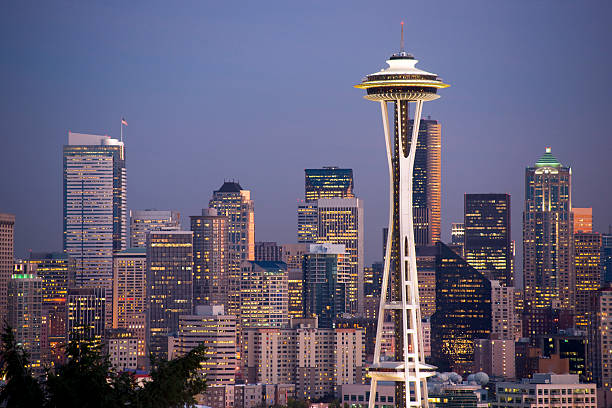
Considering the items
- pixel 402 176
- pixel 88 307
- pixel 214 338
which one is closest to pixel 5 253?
pixel 214 338

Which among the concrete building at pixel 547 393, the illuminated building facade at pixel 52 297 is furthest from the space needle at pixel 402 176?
the illuminated building facade at pixel 52 297

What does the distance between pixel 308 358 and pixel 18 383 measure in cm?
12588

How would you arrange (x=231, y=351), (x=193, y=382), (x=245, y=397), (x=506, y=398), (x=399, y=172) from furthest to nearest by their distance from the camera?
(x=231, y=351), (x=245, y=397), (x=506, y=398), (x=399, y=172), (x=193, y=382)

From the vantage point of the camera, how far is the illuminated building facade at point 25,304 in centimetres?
15125

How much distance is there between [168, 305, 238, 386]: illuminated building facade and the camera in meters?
150

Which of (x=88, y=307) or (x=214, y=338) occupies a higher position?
(x=88, y=307)

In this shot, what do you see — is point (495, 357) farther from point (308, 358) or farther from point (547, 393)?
point (547, 393)

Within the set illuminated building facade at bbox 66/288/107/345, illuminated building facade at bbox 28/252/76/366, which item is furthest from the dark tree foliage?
illuminated building facade at bbox 66/288/107/345

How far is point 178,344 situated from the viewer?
158 meters

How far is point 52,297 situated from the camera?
579 feet

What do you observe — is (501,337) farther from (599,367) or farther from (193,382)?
(193,382)

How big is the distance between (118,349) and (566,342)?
51.0 metres

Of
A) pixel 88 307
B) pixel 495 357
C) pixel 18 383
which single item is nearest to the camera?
pixel 18 383

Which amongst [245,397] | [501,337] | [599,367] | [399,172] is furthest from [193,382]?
[501,337]
